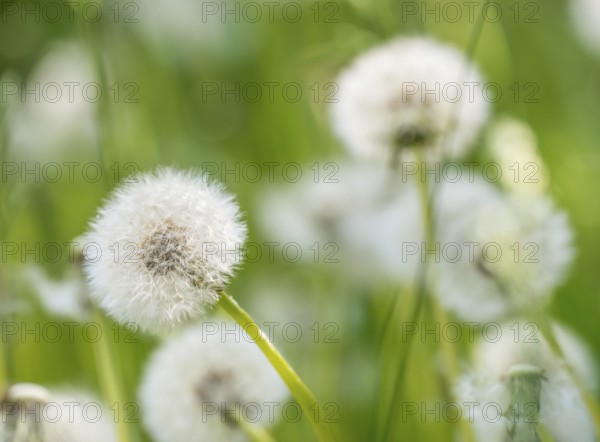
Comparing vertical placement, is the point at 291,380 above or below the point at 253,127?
below

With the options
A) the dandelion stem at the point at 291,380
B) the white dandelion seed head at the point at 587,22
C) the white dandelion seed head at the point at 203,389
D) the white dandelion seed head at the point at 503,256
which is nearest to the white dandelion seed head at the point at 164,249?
the dandelion stem at the point at 291,380

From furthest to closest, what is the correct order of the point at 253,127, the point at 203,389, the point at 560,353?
the point at 253,127 → the point at 203,389 → the point at 560,353

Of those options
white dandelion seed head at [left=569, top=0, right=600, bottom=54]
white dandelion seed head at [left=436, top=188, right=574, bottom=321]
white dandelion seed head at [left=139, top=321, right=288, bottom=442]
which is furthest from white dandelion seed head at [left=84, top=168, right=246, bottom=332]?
white dandelion seed head at [left=569, top=0, right=600, bottom=54]

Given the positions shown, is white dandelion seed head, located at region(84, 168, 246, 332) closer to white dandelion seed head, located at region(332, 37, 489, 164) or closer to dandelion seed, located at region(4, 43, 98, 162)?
white dandelion seed head, located at region(332, 37, 489, 164)

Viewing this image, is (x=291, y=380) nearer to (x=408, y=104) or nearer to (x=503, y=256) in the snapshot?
(x=503, y=256)

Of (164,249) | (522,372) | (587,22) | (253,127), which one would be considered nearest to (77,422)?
(164,249)
